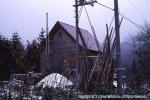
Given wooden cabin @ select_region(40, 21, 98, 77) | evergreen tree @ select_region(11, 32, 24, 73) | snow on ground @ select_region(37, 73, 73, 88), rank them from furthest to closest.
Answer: wooden cabin @ select_region(40, 21, 98, 77) → evergreen tree @ select_region(11, 32, 24, 73) → snow on ground @ select_region(37, 73, 73, 88)

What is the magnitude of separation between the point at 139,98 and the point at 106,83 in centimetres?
167

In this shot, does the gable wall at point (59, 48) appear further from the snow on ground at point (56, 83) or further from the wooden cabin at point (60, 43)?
the snow on ground at point (56, 83)

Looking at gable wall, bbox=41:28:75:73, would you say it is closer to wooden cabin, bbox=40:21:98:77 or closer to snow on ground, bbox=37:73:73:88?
wooden cabin, bbox=40:21:98:77

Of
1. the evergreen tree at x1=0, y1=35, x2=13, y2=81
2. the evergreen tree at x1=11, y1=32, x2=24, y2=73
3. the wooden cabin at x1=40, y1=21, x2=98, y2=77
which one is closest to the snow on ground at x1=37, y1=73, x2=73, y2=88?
the evergreen tree at x1=0, y1=35, x2=13, y2=81

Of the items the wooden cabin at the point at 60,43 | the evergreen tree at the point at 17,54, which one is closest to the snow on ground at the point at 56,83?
the evergreen tree at the point at 17,54

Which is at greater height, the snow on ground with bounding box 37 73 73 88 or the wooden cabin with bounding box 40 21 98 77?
the wooden cabin with bounding box 40 21 98 77

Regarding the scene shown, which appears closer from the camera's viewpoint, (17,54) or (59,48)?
(59,48)

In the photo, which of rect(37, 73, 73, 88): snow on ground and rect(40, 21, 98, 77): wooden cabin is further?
rect(40, 21, 98, 77): wooden cabin

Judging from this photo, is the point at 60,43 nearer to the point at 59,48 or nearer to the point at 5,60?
the point at 59,48

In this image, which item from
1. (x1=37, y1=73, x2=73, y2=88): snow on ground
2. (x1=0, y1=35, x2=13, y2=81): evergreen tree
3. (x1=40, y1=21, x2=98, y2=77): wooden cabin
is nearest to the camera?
(x1=37, y1=73, x2=73, y2=88): snow on ground

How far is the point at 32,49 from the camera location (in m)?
49.2

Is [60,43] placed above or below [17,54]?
above

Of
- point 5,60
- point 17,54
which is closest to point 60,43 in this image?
point 17,54

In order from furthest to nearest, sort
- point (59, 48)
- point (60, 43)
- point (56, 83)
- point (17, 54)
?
point (17, 54) → point (60, 43) → point (59, 48) → point (56, 83)
